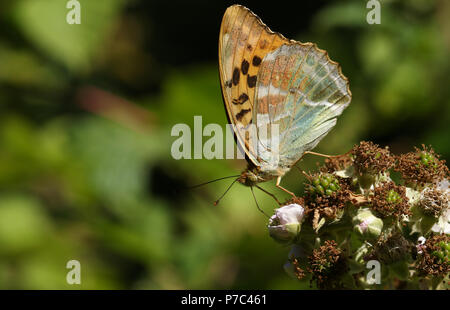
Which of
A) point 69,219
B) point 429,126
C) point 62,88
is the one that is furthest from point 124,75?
point 429,126

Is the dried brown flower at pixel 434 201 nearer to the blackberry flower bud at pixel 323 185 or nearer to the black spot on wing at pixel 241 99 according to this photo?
the blackberry flower bud at pixel 323 185

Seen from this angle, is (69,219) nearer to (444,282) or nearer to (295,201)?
(295,201)

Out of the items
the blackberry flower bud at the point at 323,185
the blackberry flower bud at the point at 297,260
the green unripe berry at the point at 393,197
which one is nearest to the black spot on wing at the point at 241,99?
the blackberry flower bud at the point at 323,185

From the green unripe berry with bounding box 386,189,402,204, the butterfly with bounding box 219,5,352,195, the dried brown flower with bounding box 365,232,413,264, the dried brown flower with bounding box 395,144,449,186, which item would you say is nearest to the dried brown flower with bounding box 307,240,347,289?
the dried brown flower with bounding box 365,232,413,264

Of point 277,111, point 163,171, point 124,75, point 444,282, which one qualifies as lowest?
point 444,282

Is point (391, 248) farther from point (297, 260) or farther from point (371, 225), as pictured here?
point (297, 260)
